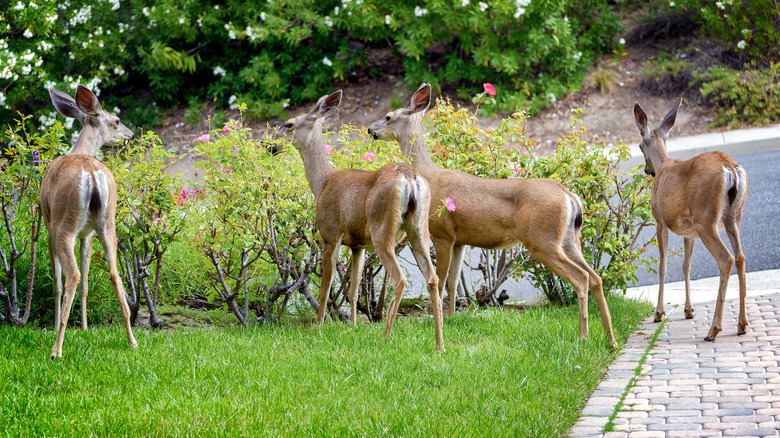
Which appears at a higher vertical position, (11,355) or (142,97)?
(142,97)

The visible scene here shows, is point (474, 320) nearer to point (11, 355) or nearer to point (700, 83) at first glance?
point (11, 355)

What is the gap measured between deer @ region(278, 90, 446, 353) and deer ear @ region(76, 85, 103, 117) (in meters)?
1.54

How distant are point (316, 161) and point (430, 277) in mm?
1795

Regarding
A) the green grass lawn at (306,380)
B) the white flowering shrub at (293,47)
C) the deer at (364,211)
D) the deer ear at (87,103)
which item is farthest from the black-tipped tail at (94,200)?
the white flowering shrub at (293,47)

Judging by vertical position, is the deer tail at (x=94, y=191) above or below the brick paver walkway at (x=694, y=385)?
above

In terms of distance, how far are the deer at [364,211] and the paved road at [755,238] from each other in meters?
3.21

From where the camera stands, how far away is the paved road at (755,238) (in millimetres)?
9648

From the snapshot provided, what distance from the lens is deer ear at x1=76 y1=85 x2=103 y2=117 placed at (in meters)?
6.70

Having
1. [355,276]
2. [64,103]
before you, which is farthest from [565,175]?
[64,103]

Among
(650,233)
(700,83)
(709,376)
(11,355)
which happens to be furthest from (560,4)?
(11,355)

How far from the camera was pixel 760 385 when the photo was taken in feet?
17.4

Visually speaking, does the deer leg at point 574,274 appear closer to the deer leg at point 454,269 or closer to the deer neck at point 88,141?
the deer leg at point 454,269

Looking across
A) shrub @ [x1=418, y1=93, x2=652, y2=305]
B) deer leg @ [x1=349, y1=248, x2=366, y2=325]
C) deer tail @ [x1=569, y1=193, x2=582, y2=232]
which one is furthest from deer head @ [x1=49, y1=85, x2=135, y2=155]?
deer tail @ [x1=569, y1=193, x2=582, y2=232]

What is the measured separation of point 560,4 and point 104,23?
10117 mm
